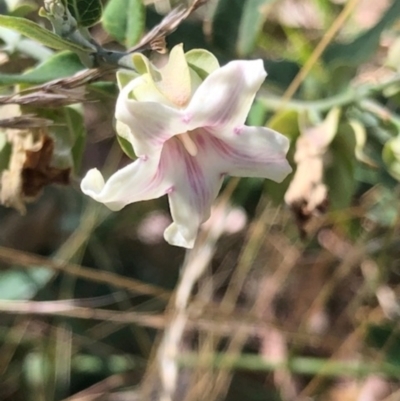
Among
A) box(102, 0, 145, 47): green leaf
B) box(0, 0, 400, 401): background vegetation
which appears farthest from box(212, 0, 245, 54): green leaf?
box(102, 0, 145, 47): green leaf

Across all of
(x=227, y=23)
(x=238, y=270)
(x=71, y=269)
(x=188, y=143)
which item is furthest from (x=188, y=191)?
(x=238, y=270)

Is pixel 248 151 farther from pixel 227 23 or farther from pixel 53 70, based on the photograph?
pixel 227 23

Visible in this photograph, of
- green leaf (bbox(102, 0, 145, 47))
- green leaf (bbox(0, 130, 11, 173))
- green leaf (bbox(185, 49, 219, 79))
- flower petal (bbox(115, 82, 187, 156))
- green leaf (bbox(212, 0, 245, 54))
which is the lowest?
green leaf (bbox(0, 130, 11, 173))

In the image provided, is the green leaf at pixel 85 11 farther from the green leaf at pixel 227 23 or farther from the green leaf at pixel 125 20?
the green leaf at pixel 227 23

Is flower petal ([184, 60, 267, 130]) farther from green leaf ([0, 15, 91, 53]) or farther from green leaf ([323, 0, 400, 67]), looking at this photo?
green leaf ([323, 0, 400, 67])

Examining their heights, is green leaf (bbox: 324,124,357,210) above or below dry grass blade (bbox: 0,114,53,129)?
below

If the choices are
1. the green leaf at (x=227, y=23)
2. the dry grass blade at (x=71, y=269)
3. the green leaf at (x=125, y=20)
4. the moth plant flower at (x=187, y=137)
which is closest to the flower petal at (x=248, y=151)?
the moth plant flower at (x=187, y=137)

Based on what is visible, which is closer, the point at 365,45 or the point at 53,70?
the point at 53,70
